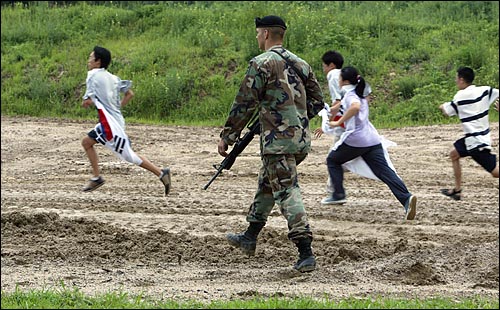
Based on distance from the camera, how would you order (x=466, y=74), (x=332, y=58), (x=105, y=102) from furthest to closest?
(x=332, y=58) → (x=105, y=102) → (x=466, y=74)

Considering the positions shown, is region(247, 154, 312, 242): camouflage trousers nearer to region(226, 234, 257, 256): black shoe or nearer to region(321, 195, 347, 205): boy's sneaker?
region(226, 234, 257, 256): black shoe

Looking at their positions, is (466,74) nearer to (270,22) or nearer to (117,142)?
(270,22)

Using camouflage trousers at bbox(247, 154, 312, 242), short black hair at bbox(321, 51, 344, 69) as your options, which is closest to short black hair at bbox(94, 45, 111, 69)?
short black hair at bbox(321, 51, 344, 69)

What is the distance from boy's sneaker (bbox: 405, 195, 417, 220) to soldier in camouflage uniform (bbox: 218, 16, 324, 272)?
204 centimetres

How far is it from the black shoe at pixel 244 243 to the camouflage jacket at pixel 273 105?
915mm

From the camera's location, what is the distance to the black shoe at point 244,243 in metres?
7.74

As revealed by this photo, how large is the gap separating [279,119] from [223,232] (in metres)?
1.97

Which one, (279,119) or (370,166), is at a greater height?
(279,119)

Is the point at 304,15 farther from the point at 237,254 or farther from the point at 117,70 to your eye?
the point at 237,254

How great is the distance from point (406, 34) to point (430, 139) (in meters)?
5.76

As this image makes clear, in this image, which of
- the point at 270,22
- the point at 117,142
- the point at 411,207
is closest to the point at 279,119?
the point at 270,22

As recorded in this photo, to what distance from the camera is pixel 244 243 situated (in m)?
7.75

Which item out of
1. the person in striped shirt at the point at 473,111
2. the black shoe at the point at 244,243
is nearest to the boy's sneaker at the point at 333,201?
the person in striped shirt at the point at 473,111

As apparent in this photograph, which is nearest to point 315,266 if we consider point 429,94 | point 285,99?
point 285,99
